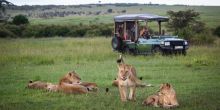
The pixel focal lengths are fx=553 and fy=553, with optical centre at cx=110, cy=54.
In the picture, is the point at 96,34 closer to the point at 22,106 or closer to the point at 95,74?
the point at 95,74


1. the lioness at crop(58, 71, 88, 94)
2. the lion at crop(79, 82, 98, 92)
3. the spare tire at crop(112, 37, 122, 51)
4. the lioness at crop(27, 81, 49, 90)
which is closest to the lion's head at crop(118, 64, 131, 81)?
the lioness at crop(58, 71, 88, 94)

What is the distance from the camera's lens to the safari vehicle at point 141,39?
2492 cm

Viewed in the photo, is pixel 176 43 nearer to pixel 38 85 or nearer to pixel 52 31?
pixel 38 85

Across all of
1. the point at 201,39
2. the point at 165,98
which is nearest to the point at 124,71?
the point at 165,98

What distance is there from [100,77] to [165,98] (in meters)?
5.96

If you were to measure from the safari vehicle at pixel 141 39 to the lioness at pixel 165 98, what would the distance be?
1420 centimetres

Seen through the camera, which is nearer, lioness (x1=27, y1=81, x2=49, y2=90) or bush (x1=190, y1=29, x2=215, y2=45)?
lioness (x1=27, y1=81, x2=49, y2=90)

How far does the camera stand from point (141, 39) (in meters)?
25.8

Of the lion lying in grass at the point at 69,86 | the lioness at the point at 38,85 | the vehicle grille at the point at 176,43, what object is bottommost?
the vehicle grille at the point at 176,43

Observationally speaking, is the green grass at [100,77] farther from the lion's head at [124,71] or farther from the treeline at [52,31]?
the treeline at [52,31]

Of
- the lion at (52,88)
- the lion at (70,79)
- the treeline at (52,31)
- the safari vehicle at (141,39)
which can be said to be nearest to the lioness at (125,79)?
the lion at (70,79)

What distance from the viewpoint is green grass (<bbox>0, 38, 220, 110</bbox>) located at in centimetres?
1120

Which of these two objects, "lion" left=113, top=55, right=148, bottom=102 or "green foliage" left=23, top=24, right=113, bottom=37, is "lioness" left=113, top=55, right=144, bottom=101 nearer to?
"lion" left=113, top=55, right=148, bottom=102

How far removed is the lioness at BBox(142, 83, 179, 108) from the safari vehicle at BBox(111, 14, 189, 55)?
1420 centimetres
